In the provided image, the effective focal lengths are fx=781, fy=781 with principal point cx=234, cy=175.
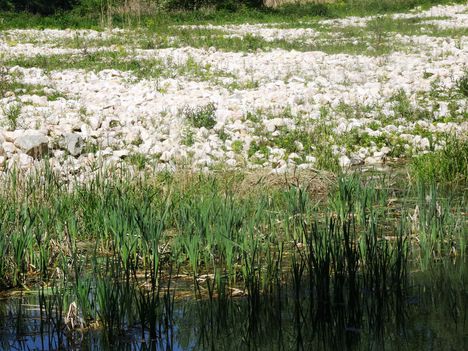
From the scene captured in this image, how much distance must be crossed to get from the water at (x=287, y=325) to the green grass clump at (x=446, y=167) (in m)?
3.59

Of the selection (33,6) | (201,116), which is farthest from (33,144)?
(33,6)

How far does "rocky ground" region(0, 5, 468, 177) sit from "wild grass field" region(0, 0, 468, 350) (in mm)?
44

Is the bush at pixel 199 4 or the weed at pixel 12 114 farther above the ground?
the bush at pixel 199 4

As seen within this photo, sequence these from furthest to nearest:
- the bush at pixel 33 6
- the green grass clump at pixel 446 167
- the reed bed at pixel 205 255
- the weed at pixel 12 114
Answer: the bush at pixel 33 6, the weed at pixel 12 114, the green grass clump at pixel 446 167, the reed bed at pixel 205 255

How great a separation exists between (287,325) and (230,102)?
→ 8224 millimetres

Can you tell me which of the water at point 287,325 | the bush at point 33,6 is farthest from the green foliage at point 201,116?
the bush at point 33,6

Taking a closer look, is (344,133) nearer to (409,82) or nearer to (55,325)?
(409,82)

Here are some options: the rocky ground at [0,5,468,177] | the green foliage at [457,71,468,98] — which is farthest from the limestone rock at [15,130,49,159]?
the green foliage at [457,71,468,98]

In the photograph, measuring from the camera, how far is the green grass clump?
27.5ft

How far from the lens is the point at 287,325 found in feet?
14.3

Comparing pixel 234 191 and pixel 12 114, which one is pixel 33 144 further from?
pixel 234 191

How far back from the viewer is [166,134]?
1075cm

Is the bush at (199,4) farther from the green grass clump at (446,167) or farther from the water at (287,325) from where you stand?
the water at (287,325)

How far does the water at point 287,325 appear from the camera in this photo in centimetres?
409
